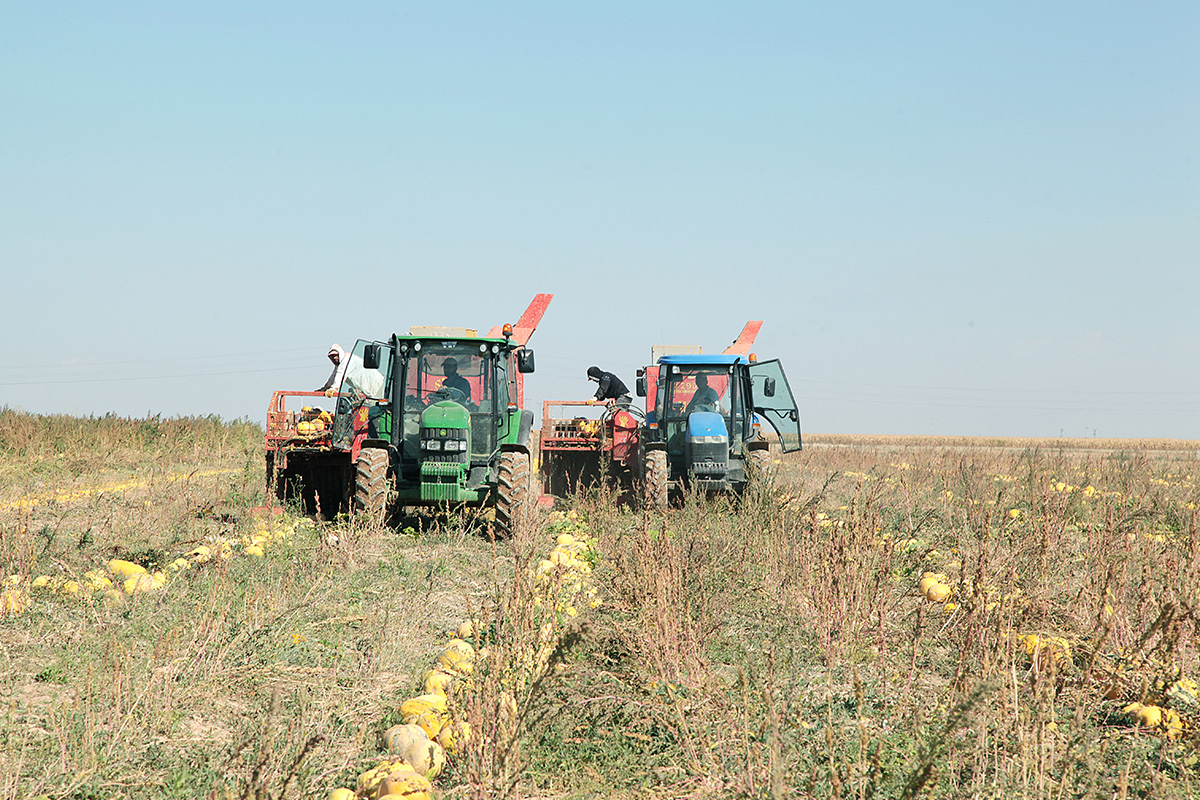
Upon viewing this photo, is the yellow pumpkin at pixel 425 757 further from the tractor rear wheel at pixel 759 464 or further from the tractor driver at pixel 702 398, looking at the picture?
the tractor driver at pixel 702 398

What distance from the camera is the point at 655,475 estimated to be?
477 inches

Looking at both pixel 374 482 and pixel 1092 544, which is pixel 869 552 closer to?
pixel 1092 544

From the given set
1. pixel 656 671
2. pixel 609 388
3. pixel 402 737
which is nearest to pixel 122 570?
pixel 402 737

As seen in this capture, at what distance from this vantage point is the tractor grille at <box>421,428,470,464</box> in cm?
1016

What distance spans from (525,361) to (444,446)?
161 centimetres

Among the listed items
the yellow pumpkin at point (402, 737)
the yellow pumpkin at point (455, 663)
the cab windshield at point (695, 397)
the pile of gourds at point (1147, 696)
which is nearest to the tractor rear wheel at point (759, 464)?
the cab windshield at point (695, 397)

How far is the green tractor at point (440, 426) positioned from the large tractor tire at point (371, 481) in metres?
0.01

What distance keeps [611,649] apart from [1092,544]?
3148mm

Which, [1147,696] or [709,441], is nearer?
[1147,696]

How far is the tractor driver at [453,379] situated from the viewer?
10906 millimetres

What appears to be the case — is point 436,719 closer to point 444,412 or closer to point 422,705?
point 422,705

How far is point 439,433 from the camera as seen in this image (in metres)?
10.2

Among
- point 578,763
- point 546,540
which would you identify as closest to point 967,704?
point 578,763

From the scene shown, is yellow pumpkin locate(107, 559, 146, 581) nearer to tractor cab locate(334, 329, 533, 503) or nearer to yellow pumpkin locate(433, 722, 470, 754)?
tractor cab locate(334, 329, 533, 503)
